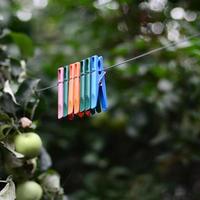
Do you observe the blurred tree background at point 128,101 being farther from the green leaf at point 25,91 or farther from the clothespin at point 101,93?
the clothespin at point 101,93

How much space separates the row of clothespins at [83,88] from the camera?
102 centimetres

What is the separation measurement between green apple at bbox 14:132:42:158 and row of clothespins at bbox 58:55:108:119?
11 centimetres

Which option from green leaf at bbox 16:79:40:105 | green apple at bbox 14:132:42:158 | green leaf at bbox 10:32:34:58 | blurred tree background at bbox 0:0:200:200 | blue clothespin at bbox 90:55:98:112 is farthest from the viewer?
blurred tree background at bbox 0:0:200:200

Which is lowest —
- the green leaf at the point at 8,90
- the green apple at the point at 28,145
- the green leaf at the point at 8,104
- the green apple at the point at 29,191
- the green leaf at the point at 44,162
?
the green apple at the point at 29,191

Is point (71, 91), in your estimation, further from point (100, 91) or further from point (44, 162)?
point (44, 162)

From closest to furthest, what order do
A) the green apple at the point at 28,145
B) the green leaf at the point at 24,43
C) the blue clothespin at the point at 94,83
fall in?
the blue clothespin at the point at 94,83 < the green apple at the point at 28,145 < the green leaf at the point at 24,43

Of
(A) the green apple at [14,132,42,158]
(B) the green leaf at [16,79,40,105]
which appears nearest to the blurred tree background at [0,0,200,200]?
(B) the green leaf at [16,79,40,105]

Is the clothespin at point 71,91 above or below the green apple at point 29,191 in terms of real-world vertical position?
above

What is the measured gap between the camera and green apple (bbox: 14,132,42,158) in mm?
1152

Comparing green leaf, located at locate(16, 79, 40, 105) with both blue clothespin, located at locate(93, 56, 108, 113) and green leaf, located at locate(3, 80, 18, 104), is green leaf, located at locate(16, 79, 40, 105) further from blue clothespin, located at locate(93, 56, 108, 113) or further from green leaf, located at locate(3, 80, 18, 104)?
blue clothespin, located at locate(93, 56, 108, 113)

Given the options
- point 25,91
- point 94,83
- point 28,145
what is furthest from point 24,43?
point 94,83

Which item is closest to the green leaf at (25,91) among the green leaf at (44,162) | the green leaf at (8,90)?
the green leaf at (8,90)

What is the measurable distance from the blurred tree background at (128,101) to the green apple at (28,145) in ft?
1.45

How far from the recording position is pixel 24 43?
1.58m
